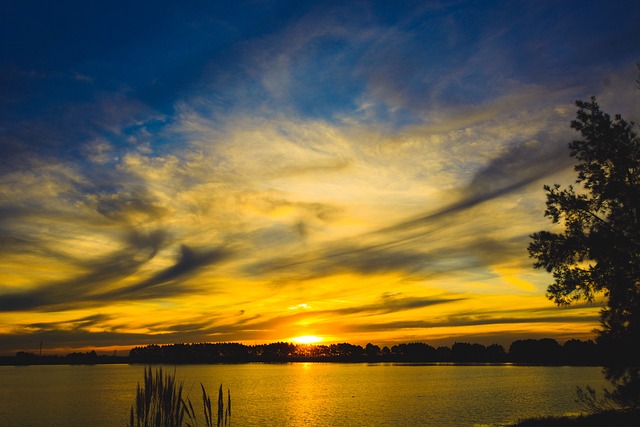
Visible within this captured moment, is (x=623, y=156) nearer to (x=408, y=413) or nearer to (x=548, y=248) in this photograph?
(x=548, y=248)

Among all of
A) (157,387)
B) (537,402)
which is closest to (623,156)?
(157,387)

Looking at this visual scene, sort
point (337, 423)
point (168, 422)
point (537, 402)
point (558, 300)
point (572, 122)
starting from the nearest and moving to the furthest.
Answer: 1. point (168, 422)
2. point (558, 300)
3. point (572, 122)
4. point (337, 423)
5. point (537, 402)

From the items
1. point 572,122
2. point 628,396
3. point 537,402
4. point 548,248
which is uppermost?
point 572,122

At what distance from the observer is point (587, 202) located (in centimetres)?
3081

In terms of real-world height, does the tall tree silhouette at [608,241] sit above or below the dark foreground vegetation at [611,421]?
above

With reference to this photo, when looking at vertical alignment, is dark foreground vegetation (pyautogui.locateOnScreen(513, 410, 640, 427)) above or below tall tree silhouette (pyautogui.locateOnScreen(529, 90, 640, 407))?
below

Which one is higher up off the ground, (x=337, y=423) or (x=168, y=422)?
(x=168, y=422)

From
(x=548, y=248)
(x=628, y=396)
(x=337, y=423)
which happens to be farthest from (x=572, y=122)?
(x=337, y=423)

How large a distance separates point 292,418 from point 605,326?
50.3 meters

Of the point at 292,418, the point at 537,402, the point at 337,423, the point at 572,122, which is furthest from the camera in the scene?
the point at 537,402

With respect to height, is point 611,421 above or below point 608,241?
below

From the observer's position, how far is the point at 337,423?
63438 millimetres

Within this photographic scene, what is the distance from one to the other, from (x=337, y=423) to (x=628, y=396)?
41784 mm

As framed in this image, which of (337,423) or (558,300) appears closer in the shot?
(558,300)
